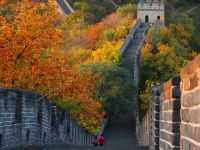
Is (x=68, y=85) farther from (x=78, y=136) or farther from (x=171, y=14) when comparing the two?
A: (x=171, y=14)

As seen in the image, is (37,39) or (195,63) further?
(37,39)

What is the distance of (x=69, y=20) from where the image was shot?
86.6 m

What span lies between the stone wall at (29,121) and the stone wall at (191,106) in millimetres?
10076

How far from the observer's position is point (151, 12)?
283 feet

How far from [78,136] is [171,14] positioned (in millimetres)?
65296

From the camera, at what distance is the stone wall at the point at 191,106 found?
524 cm

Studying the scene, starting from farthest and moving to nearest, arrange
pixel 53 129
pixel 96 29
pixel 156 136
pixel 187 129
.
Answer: pixel 96 29, pixel 53 129, pixel 156 136, pixel 187 129

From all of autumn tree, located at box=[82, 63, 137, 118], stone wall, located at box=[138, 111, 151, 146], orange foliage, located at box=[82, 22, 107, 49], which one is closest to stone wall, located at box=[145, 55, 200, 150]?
stone wall, located at box=[138, 111, 151, 146]

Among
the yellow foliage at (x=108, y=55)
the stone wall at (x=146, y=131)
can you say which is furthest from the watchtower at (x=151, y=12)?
the stone wall at (x=146, y=131)

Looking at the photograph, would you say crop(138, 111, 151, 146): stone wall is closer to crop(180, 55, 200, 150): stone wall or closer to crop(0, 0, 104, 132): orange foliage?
crop(0, 0, 104, 132): orange foliage

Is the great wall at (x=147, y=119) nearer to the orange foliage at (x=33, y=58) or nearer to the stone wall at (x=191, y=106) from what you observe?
the stone wall at (x=191, y=106)

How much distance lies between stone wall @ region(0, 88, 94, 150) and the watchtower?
5986 centimetres

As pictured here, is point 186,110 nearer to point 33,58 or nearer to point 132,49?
point 33,58

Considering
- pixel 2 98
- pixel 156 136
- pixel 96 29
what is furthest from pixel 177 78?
pixel 96 29
